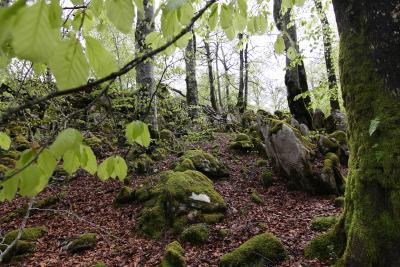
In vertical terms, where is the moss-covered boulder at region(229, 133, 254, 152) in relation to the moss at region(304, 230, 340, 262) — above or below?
above

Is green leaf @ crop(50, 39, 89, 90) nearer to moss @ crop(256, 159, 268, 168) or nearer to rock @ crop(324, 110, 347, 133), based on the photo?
moss @ crop(256, 159, 268, 168)

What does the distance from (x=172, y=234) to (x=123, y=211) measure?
5.12 ft

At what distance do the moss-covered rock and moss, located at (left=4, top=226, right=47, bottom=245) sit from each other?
2.83m

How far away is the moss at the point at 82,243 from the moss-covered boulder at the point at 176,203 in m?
0.94

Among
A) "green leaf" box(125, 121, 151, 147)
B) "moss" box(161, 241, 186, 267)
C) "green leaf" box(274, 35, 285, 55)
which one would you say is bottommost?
"moss" box(161, 241, 186, 267)

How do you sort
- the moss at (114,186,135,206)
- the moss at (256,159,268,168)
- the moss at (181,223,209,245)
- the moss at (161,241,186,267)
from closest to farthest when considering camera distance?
1. the moss at (161,241,186,267)
2. the moss at (181,223,209,245)
3. the moss at (114,186,135,206)
4. the moss at (256,159,268,168)

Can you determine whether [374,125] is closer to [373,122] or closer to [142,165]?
[373,122]

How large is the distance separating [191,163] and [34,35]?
7670 mm

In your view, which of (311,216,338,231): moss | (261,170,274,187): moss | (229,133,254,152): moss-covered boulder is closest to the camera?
(311,216,338,231): moss

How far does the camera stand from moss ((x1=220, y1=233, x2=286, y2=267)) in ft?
15.3

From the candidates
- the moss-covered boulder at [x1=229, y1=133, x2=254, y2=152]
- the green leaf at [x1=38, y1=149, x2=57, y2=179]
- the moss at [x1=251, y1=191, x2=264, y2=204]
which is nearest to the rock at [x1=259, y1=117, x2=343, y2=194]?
the moss at [x1=251, y1=191, x2=264, y2=204]

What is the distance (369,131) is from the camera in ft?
10.2

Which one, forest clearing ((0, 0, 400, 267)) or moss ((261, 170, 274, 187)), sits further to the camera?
moss ((261, 170, 274, 187))

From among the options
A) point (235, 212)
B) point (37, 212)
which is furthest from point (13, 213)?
point (235, 212)
